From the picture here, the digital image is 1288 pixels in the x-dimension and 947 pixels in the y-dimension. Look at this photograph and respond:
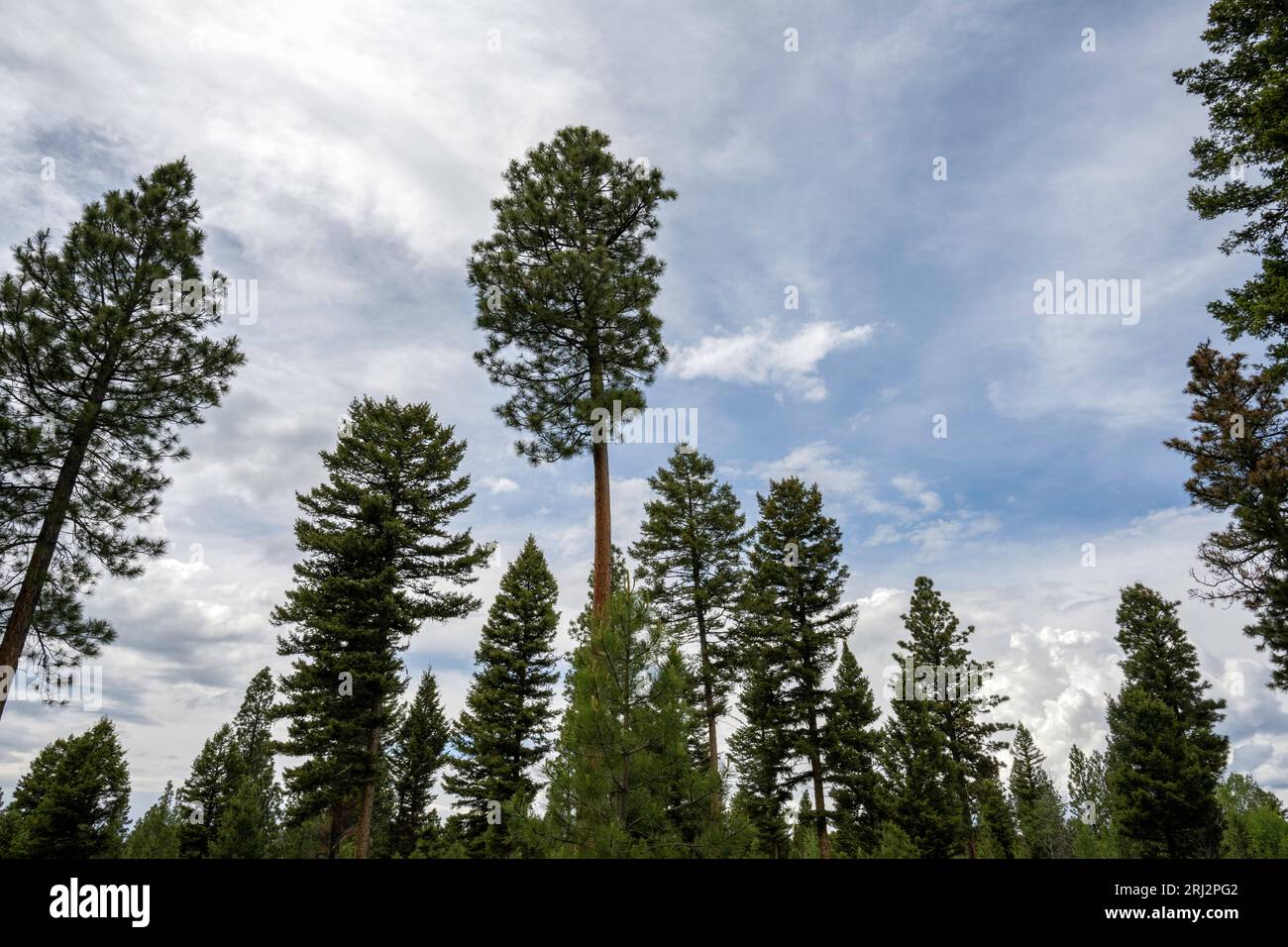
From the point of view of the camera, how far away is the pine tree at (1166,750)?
26.4 m

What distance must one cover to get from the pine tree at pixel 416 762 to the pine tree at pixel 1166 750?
34557 millimetres

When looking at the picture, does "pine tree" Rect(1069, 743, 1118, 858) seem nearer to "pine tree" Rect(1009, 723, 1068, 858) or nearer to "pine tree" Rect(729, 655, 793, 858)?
"pine tree" Rect(1009, 723, 1068, 858)

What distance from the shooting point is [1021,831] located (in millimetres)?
50969

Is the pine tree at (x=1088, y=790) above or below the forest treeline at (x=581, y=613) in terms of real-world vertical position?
below

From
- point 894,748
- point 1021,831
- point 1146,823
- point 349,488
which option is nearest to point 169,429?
point 349,488

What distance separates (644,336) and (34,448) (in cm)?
1444

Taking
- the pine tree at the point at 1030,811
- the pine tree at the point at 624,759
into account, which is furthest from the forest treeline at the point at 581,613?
the pine tree at the point at 1030,811

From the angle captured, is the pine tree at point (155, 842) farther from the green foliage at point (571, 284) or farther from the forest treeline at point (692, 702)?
the green foliage at point (571, 284)

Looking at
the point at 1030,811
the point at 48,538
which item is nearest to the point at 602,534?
the point at 48,538

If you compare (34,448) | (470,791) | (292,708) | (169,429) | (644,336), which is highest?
(644,336)

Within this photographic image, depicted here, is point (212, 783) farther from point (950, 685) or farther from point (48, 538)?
point (950, 685)

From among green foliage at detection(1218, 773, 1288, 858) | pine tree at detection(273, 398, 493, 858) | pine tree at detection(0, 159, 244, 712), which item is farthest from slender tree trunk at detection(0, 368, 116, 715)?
green foliage at detection(1218, 773, 1288, 858)
